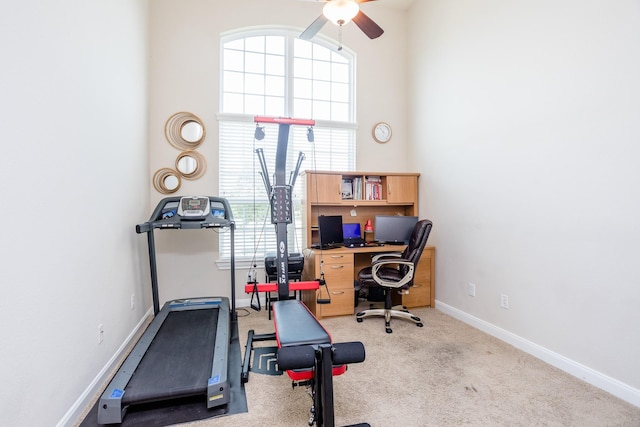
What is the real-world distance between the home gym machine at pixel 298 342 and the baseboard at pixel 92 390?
979 millimetres

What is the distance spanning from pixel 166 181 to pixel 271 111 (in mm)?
1639

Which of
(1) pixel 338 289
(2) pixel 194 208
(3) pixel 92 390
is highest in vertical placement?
(2) pixel 194 208

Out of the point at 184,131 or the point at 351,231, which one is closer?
the point at 184,131

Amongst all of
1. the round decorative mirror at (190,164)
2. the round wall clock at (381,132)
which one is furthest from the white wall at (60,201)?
the round wall clock at (381,132)

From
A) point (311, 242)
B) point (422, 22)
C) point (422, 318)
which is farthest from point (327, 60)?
point (422, 318)

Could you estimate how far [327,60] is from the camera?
4371mm

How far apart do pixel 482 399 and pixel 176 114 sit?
4.12 m

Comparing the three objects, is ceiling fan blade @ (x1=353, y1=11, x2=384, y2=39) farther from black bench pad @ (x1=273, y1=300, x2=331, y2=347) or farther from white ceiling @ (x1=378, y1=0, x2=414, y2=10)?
black bench pad @ (x1=273, y1=300, x2=331, y2=347)

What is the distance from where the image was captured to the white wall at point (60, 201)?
1303 mm

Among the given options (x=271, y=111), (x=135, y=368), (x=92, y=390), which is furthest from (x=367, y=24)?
(x=92, y=390)

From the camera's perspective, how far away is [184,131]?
3721 mm

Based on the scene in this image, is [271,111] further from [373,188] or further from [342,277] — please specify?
[342,277]

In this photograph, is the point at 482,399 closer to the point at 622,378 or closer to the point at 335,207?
the point at 622,378

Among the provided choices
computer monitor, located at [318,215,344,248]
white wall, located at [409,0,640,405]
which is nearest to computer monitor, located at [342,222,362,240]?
computer monitor, located at [318,215,344,248]
